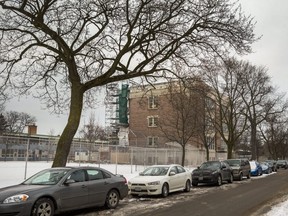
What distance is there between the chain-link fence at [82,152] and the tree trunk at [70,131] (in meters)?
4.27

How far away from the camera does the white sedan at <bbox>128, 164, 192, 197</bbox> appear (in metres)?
16.9

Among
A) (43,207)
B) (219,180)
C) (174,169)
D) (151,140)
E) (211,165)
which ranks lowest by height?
(43,207)

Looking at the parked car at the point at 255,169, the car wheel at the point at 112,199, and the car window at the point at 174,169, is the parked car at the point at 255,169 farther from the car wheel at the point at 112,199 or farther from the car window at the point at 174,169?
the car wheel at the point at 112,199

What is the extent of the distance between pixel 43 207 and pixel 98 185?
2.60m

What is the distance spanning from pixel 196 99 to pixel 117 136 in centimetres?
3219

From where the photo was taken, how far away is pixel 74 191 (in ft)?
39.3

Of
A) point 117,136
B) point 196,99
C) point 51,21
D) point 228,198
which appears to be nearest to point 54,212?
point 228,198

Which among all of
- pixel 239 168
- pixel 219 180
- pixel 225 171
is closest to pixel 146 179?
pixel 219 180

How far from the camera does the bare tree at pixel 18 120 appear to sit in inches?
3383

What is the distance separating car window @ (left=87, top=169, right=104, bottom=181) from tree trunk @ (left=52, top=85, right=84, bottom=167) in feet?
19.0

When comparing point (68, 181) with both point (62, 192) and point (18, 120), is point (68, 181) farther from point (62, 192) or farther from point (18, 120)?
point (18, 120)

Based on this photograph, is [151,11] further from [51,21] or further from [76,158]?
[76,158]

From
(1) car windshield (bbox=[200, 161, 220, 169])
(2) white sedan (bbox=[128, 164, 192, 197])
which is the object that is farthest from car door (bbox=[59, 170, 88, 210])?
(1) car windshield (bbox=[200, 161, 220, 169])

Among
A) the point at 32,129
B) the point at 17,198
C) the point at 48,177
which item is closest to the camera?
the point at 17,198
